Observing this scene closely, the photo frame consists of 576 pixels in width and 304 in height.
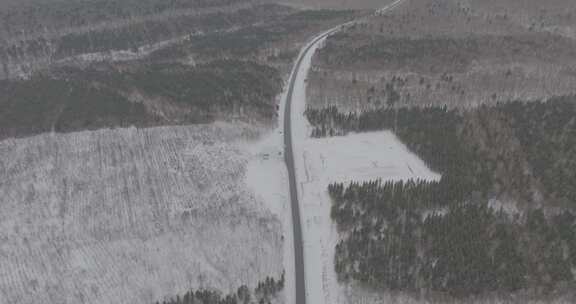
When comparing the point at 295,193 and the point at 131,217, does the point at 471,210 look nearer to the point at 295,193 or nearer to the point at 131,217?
the point at 295,193

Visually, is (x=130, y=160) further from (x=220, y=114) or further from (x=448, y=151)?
(x=448, y=151)

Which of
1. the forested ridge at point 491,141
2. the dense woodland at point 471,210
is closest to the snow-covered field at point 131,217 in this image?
the dense woodland at point 471,210

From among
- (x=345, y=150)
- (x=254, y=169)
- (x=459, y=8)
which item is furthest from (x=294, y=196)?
(x=459, y=8)

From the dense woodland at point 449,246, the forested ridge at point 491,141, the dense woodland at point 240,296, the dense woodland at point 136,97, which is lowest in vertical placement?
the dense woodland at point 240,296

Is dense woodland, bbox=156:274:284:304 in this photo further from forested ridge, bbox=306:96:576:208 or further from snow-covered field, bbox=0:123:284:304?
forested ridge, bbox=306:96:576:208

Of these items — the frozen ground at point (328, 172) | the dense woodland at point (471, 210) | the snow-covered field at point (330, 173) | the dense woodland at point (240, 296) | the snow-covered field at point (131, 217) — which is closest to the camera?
the dense woodland at point (240, 296)

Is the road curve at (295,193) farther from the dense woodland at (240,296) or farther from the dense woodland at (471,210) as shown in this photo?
the dense woodland at (471,210)
